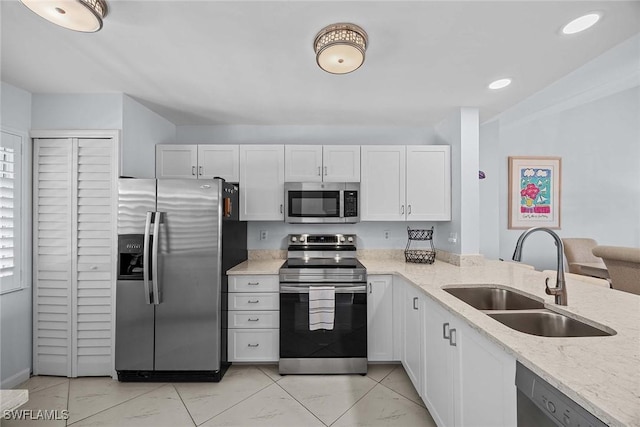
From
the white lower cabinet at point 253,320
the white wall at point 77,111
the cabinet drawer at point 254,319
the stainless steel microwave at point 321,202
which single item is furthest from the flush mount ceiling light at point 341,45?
the cabinet drawer at point 254,319

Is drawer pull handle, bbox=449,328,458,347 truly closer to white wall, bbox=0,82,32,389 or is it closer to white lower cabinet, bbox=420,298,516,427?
white lower cabinet, bbox=420,298,516,427

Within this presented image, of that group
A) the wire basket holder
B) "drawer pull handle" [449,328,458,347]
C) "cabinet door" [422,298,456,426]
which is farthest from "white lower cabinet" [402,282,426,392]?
the wire basket holder

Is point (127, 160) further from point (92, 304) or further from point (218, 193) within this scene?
point (92, 304)

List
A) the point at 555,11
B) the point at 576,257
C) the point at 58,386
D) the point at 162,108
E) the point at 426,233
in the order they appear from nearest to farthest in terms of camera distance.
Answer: the point at 555,11
the point at 58,386
the point at 162,108
the point at 426,233
the point at 576,257

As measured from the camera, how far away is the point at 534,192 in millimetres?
3758

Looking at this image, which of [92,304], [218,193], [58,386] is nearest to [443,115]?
[218,193]

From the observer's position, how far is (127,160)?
261cm

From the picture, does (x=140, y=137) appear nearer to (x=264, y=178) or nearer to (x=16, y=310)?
(x=264, y=178)

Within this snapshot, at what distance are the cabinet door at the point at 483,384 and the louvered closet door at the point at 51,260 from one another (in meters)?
2.97

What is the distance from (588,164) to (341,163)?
3.46 m

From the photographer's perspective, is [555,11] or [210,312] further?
[210,312]

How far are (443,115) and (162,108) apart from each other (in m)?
2.82

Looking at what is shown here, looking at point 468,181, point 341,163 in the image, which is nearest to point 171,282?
point 341,163

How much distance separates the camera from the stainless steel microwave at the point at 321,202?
2959 mm
